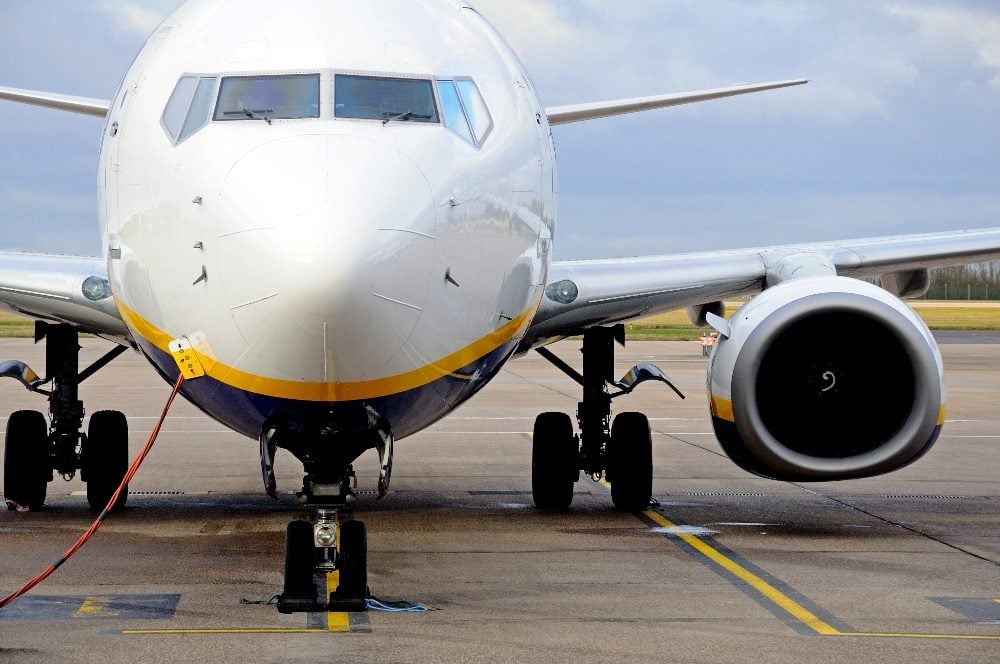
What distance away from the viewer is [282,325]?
716cm

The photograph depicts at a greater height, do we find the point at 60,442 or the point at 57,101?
the point at 57,101

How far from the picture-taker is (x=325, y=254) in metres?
6.96

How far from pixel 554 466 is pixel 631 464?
2.09 feet

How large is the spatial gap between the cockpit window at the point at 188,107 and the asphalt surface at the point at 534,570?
2.49 metres

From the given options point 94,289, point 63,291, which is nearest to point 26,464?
point 63,291

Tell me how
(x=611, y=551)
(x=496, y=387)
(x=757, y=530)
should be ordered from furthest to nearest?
(x=496, y=387), (x=757, y=530), (x=611, y=551)

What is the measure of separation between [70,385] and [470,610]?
561cm

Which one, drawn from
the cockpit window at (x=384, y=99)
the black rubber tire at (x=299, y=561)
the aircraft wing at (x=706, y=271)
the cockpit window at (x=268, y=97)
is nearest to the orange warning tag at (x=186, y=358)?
the black rubber tire at (x=299, y=561)

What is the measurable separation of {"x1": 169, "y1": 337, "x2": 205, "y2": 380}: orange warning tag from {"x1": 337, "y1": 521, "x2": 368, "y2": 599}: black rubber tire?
1.13 m

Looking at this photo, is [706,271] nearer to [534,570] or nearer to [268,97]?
[534,570]

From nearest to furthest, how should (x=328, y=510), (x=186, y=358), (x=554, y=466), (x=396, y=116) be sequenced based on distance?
(x=186, y=358) → (x=396, y=116) → (x=328, y=510) → (x=554, y=466)

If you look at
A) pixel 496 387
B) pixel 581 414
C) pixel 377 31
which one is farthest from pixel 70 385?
pixel 496 387

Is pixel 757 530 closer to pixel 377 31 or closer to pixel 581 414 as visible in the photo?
pixel 581 414

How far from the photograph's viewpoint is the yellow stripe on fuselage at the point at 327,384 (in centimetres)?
758
